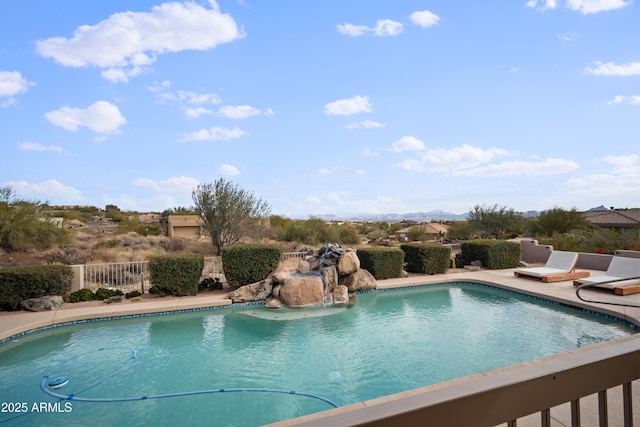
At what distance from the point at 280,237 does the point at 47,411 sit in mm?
20322

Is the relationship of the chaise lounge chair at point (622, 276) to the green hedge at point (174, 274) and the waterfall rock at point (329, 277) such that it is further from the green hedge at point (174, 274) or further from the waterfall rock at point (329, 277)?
the green hedge at point (174, 274)

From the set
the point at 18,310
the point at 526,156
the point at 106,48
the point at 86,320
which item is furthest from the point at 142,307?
the point at 526,156

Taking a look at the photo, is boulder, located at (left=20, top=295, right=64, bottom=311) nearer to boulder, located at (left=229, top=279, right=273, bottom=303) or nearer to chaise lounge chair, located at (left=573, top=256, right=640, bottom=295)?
boulder, located at (left=229, top=279, right=273, bottom=303)

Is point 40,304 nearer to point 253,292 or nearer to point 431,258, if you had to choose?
point 253,292

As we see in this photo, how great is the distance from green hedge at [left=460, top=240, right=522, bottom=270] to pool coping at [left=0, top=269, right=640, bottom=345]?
211 centimetres

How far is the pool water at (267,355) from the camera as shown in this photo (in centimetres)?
479

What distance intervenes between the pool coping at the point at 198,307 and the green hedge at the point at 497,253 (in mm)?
2106

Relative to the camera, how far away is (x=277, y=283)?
10188 millimetres

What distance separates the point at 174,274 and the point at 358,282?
5.69m

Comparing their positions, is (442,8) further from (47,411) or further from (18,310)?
(18,310)

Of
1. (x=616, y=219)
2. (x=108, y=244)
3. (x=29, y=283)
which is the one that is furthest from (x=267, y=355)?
(x=616, y=219)

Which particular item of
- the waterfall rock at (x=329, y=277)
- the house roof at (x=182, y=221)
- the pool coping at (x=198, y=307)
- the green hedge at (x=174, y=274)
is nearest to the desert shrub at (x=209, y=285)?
the green hedge at (x=174, y=274)

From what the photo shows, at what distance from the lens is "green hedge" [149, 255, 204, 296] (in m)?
10.3

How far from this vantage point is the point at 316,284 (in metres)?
10.0
